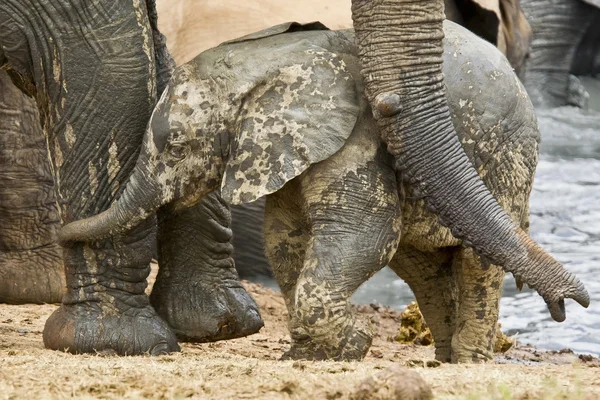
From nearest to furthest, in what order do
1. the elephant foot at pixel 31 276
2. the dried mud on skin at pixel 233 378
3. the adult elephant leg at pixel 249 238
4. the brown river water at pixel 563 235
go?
the dried mud on skin at pixel 233 378, the elephant foot at pixel 31 276, the brown river water at pixel 563 235, the adult elephant leg at pixel 249 238

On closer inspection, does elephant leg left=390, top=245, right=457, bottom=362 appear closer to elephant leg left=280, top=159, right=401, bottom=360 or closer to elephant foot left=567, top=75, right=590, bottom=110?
elephant leg left=280, top=159, right=401, bottom=360

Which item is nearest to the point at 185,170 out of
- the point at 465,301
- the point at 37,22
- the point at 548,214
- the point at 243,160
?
the point at 243,160

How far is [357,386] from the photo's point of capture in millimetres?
4027

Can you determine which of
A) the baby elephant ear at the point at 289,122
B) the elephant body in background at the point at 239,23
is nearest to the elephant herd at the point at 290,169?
the baby elephant ear at the point at 289,122

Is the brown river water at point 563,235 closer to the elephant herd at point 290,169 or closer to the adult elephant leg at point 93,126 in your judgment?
the elephant herd at point 290,169

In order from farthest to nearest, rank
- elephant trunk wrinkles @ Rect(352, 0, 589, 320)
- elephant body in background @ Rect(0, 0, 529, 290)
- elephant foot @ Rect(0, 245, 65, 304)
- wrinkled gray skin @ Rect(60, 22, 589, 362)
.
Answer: elephant body in background @ Rect(0, 0, 529, 290), elephant foot @ Rect(0, 245, 65, 304), wrinkled gray skin @ Rect(60, 22, 589, 362), elephant trunk wrinkles @ Rect(352, 0, 589, 320)

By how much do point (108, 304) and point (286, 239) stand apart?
2.45ft

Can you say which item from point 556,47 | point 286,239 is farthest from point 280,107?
point 556,47

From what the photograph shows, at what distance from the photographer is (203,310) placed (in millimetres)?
6125

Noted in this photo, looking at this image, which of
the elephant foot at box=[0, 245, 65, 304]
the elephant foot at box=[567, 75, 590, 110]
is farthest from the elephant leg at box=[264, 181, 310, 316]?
the elephant foot at box=[567, 75, 590, 110]

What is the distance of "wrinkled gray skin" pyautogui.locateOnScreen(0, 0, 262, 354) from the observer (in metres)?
5.56

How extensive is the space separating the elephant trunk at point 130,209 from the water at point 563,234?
3.35 m

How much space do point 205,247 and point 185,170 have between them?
36.0 inches

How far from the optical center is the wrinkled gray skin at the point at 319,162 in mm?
5137
